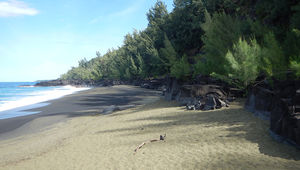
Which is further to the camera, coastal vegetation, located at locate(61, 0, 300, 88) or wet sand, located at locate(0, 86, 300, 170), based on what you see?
coastal vegetation, located at locate(61, 0, 300, 88)

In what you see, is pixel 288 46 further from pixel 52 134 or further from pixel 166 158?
pixel 52 134

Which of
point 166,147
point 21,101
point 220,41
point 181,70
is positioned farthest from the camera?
point 21,101

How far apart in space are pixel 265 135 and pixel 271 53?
556 cm

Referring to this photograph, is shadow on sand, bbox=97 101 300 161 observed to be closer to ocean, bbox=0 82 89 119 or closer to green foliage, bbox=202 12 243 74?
green foliage, bbox=202 12 243 74

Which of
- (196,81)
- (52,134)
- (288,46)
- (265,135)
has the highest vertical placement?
(288,46)

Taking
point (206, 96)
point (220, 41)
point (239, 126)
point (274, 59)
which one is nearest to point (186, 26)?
point (220, 41)

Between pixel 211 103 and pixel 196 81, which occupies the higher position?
pixel 196 81

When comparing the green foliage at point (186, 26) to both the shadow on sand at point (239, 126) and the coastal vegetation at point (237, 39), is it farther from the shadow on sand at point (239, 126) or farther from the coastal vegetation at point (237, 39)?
the shadow on sand at point (239, 126)

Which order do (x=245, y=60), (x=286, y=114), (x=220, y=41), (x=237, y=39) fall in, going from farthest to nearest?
(x=220, y=41), (x=237, y=39), (x=245, y=60), (x=286, y=114)

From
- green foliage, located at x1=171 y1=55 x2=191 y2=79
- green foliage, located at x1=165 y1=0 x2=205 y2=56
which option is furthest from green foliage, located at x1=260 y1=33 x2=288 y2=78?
green foliage, located at x1=165 y1=0 x2=205 y2=56

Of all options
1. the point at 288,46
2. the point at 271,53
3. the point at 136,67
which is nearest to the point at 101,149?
the point at 271,53

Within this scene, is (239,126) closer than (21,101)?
Yes

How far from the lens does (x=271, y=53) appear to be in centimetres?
1130

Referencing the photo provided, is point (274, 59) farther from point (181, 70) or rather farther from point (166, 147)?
point (181, 70)
